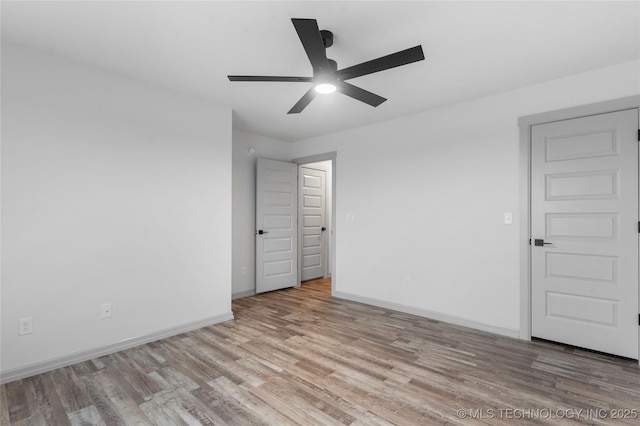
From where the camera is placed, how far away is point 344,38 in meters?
2.29

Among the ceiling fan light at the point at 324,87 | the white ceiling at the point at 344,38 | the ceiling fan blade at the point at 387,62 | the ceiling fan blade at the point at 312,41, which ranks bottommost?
the ceiling fan light at the point at 324,87

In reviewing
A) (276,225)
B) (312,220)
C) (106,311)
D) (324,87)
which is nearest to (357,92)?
(324,87)

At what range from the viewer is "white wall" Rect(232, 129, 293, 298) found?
4754mm

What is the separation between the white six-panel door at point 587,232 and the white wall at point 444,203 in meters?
0.21

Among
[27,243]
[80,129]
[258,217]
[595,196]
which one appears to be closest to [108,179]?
[80,129]

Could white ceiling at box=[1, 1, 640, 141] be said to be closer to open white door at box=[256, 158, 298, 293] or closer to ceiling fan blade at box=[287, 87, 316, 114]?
ceiling fan blade at box=[287, 87, 316, 114]

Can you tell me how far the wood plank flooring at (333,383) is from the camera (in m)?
1.96

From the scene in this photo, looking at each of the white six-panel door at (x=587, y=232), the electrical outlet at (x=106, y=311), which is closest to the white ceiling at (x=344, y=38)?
the white six-panel door at (x=587, y=232)

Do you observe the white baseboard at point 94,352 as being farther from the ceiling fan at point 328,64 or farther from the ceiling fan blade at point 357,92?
the ceiling fan blade at point 357,92

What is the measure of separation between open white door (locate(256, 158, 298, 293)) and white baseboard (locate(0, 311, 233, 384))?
55.9 inches

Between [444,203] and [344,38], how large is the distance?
2.27 m

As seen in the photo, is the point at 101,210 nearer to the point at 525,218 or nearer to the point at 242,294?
the point at 242,294

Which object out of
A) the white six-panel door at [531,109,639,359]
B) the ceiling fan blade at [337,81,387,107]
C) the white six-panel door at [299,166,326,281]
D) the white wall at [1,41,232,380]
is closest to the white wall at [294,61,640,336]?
the white six-panel door at [531,109,639,359]

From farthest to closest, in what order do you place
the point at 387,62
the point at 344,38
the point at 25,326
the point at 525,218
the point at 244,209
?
the point at 244,209 → the point at 525,218 → the point at 25,326 → the point at 344,38 → the point at 387,62
